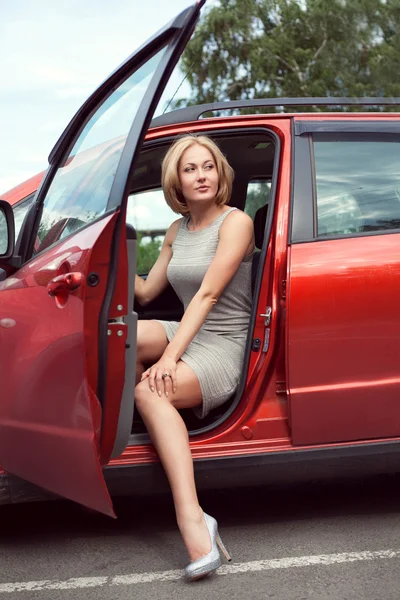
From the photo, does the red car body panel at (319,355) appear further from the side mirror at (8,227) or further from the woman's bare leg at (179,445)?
the side mirror at (8,227)

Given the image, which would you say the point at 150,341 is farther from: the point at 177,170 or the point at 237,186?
the point at 237,186

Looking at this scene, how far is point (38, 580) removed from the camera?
109 inches

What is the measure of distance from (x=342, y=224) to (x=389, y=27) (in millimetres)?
25850

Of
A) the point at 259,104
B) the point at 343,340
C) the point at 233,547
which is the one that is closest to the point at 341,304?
the point at 343,340

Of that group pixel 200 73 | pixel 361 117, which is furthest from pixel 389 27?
pixel 361 117

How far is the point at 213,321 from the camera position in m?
3.23

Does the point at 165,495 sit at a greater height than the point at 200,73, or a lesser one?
lesser

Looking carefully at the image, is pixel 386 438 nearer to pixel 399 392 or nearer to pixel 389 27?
pixel 399 392

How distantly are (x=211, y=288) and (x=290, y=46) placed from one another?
25074 mm

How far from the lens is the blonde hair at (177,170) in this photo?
10.6 feet

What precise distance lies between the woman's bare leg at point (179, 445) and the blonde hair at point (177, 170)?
2.37 feet

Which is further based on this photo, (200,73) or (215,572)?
(200,73)

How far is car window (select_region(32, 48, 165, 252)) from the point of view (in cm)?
261

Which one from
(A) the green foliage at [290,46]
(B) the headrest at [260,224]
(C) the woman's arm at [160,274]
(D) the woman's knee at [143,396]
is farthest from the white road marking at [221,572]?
(A) the green foliage at [290,46]
